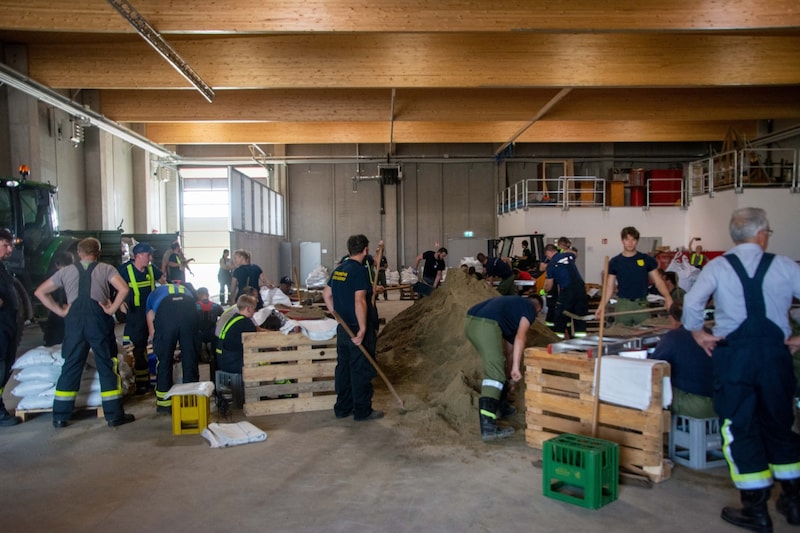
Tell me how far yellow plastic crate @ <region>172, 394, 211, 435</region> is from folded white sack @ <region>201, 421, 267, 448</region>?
0.40ft

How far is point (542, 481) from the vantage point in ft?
13.8

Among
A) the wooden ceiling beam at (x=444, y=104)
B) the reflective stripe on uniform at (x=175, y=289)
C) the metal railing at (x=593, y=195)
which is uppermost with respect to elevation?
the wooden ceiling beam at (x=444, y=104)

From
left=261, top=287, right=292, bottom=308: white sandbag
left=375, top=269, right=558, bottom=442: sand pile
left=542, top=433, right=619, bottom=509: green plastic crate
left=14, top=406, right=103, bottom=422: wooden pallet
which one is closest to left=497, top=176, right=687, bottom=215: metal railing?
left=375, top=269, right=558, bottom=442: sand pile

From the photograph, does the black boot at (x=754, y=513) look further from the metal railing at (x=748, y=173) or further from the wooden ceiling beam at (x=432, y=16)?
the metal railing at (x=748, y=173)

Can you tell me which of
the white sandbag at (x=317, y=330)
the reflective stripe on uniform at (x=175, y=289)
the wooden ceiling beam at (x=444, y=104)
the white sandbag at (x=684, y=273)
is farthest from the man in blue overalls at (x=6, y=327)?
the wooden ceiling beam at (x=444, y=104)

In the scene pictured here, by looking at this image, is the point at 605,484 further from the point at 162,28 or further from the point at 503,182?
the point at 503,182

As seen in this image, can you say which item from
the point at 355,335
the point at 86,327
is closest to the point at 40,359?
the point at 86,327

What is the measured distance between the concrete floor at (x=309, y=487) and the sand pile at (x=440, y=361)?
38cm

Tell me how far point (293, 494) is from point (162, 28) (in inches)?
344

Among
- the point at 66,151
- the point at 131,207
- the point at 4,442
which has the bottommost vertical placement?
the point at 4,442

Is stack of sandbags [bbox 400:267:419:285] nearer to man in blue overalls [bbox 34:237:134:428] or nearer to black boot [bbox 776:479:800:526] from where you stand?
man in blue overalls [bbox 34:237:134:428]

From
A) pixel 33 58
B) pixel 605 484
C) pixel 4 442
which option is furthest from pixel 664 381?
pixel 33 58

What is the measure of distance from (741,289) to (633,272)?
3.33 meters

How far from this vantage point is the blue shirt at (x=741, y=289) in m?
3.52
